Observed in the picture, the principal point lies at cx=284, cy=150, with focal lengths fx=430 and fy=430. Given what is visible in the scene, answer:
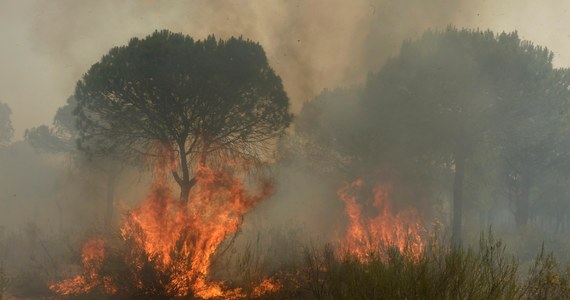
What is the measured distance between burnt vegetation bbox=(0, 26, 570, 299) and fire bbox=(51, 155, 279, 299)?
0.06 m

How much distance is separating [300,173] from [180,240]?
22.0m

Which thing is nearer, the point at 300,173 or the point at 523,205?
the point at 523,205

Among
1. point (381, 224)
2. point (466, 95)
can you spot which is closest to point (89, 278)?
point (381, 224)

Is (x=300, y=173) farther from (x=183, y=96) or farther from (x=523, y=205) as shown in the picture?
(x=183, y=96)

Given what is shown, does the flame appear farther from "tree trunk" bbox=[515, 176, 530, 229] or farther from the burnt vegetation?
"tree trunk" bbox=[515, 176, 530, 229]

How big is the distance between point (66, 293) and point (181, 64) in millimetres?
9421

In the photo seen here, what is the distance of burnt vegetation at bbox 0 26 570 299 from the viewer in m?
11.9

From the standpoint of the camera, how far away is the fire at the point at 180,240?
13.0 meters

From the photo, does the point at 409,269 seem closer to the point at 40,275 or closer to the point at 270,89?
the point at 270,89

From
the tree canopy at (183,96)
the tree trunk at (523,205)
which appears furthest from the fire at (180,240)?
the tree trunk at (523,205)

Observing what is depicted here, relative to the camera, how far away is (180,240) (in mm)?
14609

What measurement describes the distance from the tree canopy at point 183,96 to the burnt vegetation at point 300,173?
62 millimetres

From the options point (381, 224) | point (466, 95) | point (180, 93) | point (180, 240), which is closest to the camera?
point (180, 240)

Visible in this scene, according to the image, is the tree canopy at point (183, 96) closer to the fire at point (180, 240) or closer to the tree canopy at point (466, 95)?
the fire at point (180, 240)
